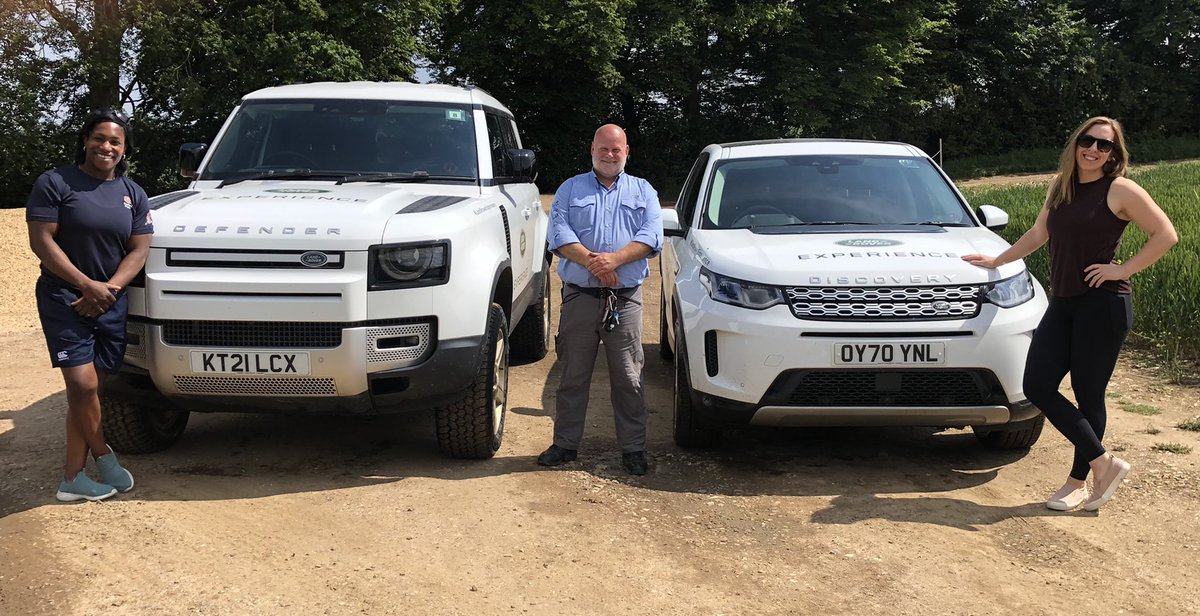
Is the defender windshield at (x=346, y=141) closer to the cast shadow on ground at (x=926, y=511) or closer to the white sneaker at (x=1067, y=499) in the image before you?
the cast shadow on ground at (x=926, y=511)

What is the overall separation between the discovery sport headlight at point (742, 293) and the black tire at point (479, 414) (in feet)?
3.67

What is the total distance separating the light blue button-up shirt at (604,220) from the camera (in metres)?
5.34

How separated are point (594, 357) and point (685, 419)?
0.64 m

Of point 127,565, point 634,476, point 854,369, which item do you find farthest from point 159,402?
point 854,369

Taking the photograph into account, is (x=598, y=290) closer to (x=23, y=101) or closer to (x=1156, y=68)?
(x=23, y=101)

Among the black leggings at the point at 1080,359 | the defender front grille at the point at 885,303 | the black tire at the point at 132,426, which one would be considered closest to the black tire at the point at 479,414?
the black tire at the point at 132,426

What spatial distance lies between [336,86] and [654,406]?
2.94 meters

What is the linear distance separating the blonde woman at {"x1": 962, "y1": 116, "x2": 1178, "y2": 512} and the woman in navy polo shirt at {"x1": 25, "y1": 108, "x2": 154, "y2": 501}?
4081 millimetres

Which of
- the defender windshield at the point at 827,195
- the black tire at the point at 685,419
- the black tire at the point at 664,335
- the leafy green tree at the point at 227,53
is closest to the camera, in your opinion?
the black tire at the point at 685,419

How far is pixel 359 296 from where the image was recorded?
468cm

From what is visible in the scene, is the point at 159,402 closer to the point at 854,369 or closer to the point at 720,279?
the point at 720,279

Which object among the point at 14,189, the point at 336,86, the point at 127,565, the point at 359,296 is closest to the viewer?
the point at 127,565

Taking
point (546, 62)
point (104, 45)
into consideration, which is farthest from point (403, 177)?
point (546, 62)

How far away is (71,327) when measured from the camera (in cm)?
458
